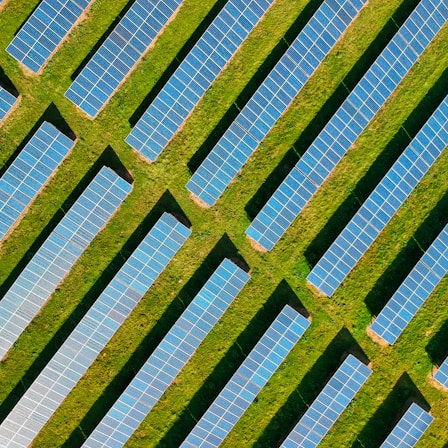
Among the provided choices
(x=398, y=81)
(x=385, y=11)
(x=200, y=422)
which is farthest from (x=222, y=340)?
(x=385, y=11)

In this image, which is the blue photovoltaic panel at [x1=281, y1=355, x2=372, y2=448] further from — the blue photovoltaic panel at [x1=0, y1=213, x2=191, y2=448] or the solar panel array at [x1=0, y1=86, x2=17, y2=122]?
the solar panel array at [x1=0, y1=86, x2=17, y2=122]

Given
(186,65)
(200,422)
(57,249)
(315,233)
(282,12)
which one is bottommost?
(200,422)

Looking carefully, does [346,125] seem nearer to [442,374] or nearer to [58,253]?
[442,374]

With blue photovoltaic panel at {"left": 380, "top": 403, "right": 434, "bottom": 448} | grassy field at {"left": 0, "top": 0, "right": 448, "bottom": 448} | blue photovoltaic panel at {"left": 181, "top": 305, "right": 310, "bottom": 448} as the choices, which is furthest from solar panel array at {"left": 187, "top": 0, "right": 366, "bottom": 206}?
blue photovoltaic panel at {"left": 380, "top": 403, "right": 434, "bottom": 448}

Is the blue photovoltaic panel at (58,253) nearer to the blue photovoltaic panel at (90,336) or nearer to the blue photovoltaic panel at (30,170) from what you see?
the blue photovoltaic panel at (30,170)

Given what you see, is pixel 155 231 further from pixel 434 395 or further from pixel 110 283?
pixel 434 395

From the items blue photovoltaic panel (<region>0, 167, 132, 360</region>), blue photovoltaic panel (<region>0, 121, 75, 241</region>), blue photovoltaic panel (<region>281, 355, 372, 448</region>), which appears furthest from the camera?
blue photovoltaic panel (<region>281, 355, 372, 448</region>)

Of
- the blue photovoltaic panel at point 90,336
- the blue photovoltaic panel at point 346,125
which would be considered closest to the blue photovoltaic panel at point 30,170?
the blue photovoltaic panel at point 90,336
